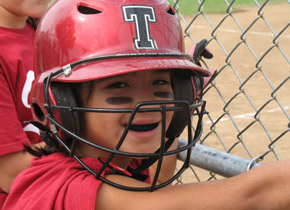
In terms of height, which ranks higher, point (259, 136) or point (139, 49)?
point (139, 49)

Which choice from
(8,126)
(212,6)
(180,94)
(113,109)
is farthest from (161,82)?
(212,6)

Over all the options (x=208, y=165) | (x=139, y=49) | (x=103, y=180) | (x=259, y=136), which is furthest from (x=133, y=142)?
(x=259, y=136)

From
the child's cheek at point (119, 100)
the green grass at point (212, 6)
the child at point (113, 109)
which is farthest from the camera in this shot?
the green grass at point (212, 6)

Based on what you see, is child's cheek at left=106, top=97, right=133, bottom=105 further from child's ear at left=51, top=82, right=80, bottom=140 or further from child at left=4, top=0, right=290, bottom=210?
child's ear at left=51, top=82, right=80, bottom=140

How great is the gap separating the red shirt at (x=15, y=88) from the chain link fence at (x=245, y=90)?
853mm

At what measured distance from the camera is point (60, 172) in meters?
1.60

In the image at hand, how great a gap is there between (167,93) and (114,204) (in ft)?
1.39

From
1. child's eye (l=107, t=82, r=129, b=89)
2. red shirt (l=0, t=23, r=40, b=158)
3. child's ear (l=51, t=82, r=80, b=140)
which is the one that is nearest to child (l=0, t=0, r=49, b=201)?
red shirt (l=0, t=23, r=40, b=158)

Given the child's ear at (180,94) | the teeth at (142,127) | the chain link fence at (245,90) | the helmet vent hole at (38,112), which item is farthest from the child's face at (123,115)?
the chain link fence at (245,90)

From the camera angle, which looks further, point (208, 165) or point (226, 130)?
point (226, 130)

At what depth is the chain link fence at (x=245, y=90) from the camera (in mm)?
2652

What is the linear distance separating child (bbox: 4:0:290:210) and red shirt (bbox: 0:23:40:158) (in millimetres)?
472

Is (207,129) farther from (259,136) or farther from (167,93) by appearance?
(167,93)

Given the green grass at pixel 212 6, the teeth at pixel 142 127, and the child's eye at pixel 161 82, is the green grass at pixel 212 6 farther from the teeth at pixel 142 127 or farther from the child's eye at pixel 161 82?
the teeth at pixel 142 127
